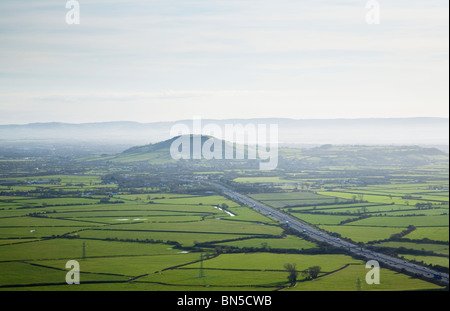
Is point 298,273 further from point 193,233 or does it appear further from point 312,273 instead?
point 193,233

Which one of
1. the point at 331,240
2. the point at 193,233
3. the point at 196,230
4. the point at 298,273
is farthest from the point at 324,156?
the point at 298,273

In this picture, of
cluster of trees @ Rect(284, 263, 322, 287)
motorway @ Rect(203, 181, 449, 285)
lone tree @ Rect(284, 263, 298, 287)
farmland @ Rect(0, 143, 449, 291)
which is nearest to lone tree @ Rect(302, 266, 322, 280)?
cluster of trees @ Rect(284, 263, 322, 287)

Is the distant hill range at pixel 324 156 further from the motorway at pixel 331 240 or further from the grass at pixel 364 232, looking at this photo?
the grass at pixel 364 232

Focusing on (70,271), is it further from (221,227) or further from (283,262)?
(221,227)

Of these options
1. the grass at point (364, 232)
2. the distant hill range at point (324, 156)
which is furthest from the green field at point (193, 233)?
the distant hill range at point (324, 156)

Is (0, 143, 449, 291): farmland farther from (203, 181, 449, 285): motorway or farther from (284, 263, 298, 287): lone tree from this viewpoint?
(203, 181, 449, 285): motorway
